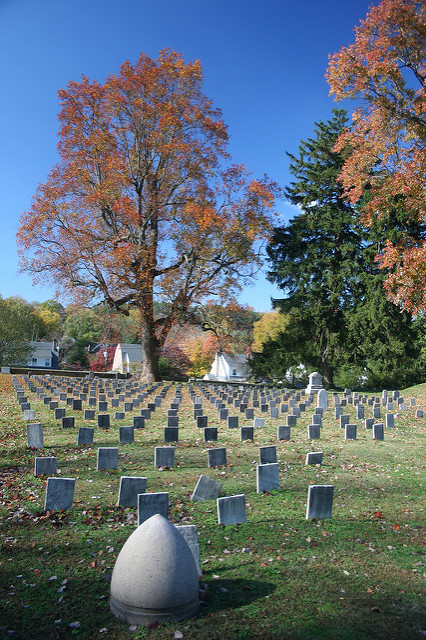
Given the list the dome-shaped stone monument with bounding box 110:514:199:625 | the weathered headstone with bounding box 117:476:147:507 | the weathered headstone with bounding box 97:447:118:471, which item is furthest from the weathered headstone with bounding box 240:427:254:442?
the dome-shaped stone monument with bounding box 110:514:199:625

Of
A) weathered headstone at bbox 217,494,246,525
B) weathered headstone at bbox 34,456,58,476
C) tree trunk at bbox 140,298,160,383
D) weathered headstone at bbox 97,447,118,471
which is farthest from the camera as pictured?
tree trunk at bbox 140,298,160,383

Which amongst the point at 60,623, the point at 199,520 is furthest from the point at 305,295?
the point at 60,623

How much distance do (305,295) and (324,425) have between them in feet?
69.4

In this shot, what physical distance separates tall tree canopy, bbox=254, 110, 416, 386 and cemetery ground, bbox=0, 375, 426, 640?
23937mm

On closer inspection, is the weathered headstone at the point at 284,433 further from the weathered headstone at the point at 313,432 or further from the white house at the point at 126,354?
the white house at the point at 126,354

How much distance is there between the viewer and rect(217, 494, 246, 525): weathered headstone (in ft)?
18.4

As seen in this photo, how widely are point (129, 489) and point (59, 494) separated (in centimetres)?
81

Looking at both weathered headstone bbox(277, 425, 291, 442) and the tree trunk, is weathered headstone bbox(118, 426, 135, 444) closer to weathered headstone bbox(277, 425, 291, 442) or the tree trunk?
weathered headstone bbox(277, 425, 291, 442)

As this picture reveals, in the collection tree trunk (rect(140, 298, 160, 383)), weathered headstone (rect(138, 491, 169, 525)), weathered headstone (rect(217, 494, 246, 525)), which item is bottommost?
weathered headstone (rect(217, 494, 246, 525))

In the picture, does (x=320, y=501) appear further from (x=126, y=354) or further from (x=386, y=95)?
(x=126, y=354)

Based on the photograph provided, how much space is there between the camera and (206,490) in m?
6.44

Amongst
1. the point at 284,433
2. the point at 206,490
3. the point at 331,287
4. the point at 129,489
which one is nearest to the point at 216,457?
the point at 206,490

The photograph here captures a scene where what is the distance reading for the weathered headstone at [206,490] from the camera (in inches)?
252

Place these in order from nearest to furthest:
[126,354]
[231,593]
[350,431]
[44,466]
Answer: [231,593] < [44,466] < [350,431] < [126,354]
